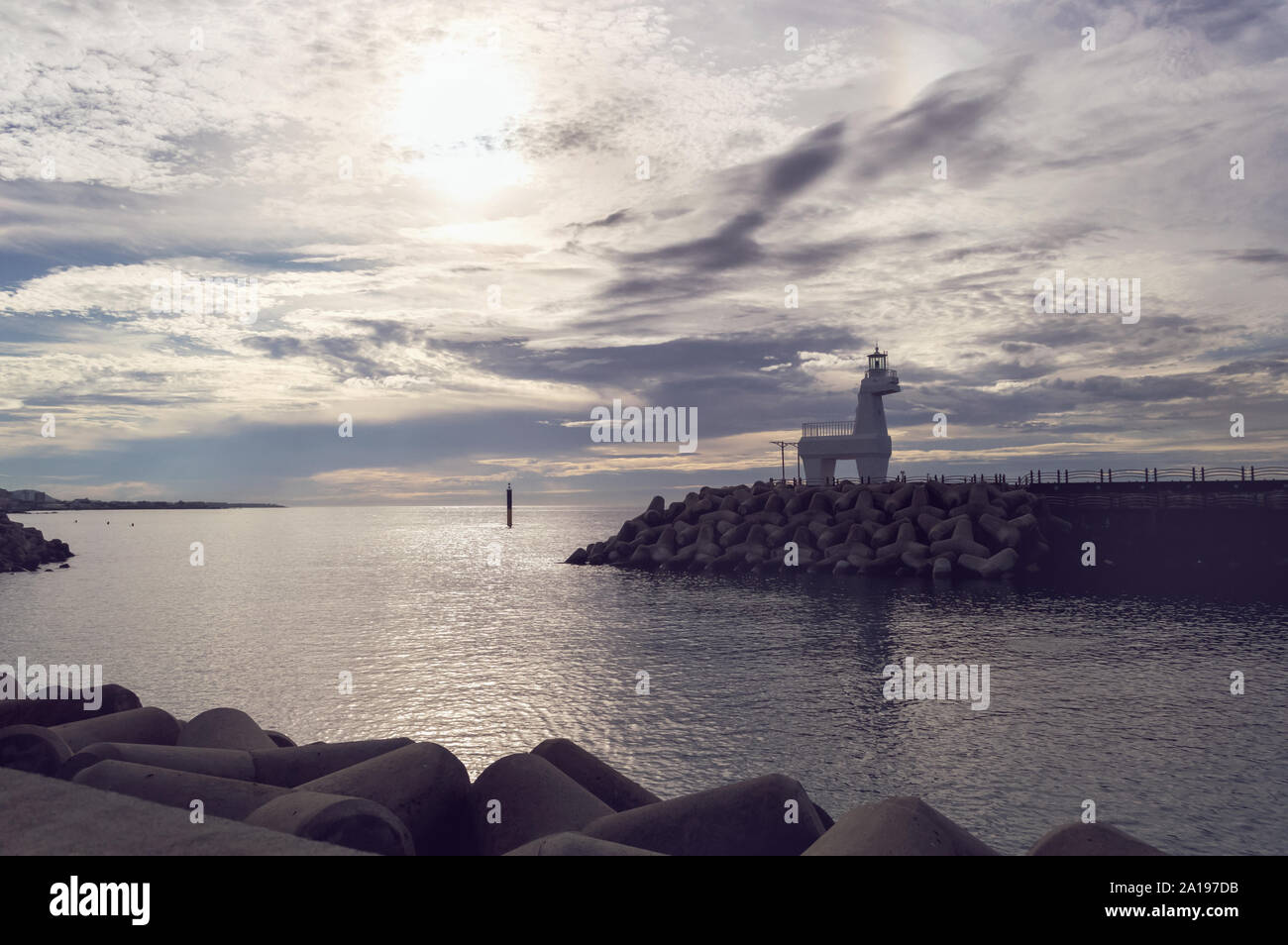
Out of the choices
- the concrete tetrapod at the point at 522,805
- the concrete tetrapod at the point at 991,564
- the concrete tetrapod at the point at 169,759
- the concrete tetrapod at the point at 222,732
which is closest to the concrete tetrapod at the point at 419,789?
the concrete tetrapod at the point at 522,805

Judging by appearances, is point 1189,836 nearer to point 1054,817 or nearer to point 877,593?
point 1054,817

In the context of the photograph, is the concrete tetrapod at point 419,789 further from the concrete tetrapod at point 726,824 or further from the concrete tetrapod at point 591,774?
the concrete tetrapod at point 591,774

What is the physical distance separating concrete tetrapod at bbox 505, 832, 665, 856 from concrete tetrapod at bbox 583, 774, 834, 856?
1.45 metres

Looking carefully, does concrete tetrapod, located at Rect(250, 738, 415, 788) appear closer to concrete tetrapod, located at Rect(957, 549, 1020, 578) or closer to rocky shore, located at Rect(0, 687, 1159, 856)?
rocky shore, located at Rect(0, 687, 1159, 856)

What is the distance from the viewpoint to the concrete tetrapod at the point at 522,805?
6801 mm

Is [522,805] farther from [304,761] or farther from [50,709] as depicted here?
[50,709]

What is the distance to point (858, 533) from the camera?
41.1 m

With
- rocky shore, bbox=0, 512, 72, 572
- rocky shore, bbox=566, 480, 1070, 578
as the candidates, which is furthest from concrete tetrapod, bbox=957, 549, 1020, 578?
rocky shore, bbox=0, 512, 72, 572

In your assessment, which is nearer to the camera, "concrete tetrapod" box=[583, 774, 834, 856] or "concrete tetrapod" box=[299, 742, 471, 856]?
"concrete tetrapod" box=[583, 774, 834, 856]

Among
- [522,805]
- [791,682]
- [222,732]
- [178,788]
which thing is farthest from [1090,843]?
[791,682]

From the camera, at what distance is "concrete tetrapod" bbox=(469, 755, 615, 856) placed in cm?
680

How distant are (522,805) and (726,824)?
1840mm

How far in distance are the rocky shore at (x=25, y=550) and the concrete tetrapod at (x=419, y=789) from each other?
6138 cm
